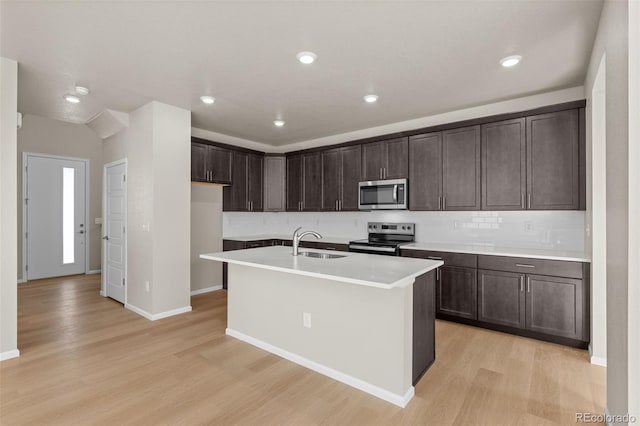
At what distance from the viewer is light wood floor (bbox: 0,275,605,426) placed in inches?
82.8

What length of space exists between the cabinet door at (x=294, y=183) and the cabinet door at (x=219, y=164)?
106 cm

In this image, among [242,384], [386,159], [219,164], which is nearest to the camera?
[242,384]

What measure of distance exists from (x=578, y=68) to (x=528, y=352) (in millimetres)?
2629

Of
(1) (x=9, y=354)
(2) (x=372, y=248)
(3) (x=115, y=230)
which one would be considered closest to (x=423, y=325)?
(2) (x=372, y=248)

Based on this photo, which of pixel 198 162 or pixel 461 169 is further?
pixel 198 162

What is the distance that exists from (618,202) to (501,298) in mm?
2043

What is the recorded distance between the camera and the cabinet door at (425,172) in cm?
419

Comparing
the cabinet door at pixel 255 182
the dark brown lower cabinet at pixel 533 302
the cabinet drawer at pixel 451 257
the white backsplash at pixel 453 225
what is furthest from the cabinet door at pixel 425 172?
the cabinet door at pixel 255 182

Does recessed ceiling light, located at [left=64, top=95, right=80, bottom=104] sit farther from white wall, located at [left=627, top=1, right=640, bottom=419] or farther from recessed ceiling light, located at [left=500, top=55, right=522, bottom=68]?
white wall, located at [left=627, top=1, right=640, bottom=419]

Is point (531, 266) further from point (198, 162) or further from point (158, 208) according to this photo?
point (198, 162)

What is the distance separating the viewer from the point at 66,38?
2.47 meters

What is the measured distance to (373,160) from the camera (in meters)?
4.81

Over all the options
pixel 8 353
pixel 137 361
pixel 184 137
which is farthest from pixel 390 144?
pixel 8 353

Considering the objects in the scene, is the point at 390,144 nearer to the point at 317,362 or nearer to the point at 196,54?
the point at 196,54
